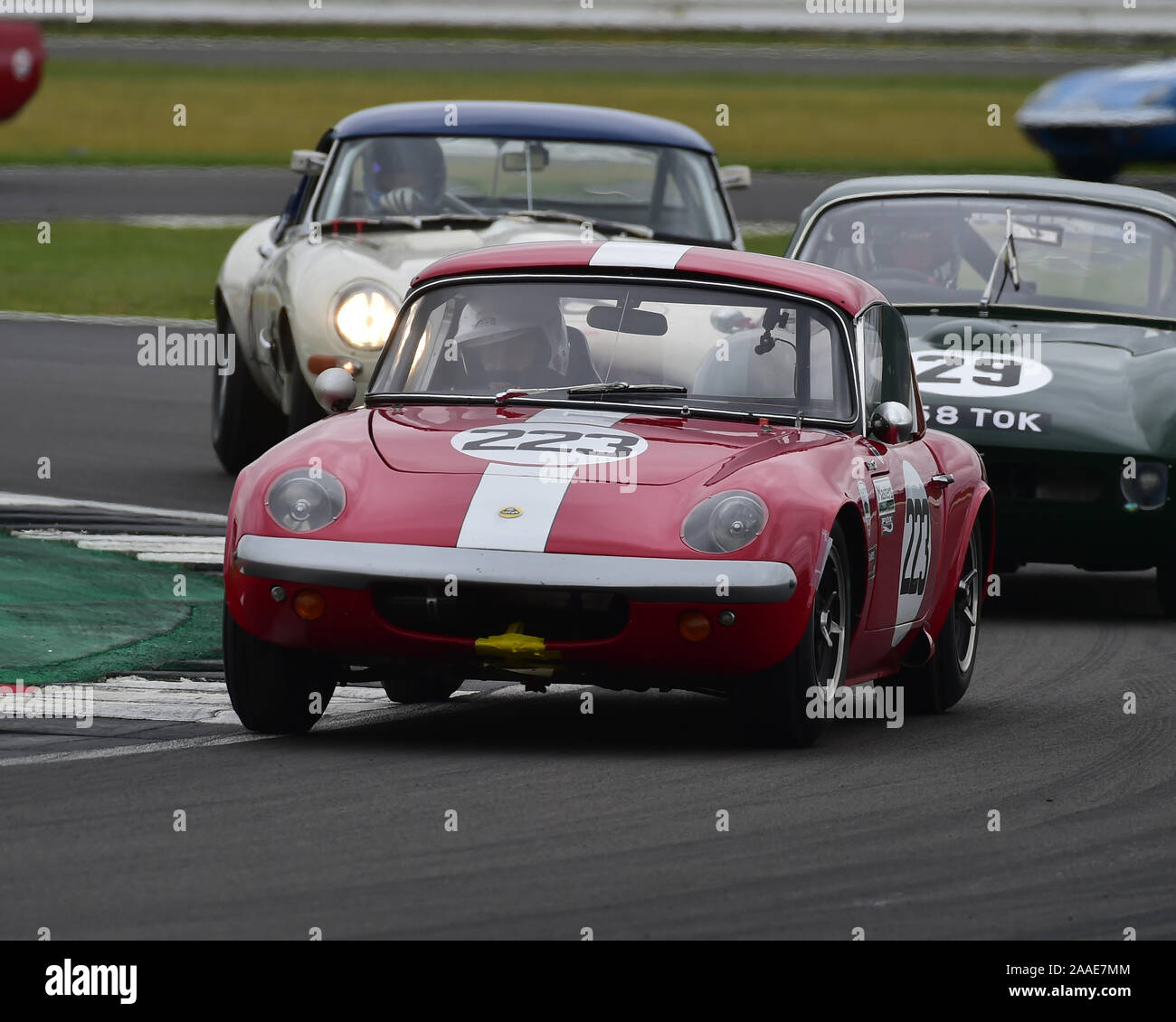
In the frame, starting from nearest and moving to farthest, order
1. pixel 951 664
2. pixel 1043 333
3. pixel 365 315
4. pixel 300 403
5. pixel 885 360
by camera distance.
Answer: pixel 885 360, pixel 951 664, pixel 1043 333, pixel 365 315, pixel 300 403

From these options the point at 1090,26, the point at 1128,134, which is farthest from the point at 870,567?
the point at 1090,26

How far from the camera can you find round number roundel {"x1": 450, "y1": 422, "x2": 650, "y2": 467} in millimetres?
6996

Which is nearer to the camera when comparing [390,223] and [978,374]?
[978,374]

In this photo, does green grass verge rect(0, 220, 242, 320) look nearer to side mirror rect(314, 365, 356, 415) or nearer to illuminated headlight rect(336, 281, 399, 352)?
illuminated headlight rect(336, 281, 399, 352)

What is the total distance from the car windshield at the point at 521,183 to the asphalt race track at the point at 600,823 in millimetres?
4579

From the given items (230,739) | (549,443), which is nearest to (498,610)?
(549,443)

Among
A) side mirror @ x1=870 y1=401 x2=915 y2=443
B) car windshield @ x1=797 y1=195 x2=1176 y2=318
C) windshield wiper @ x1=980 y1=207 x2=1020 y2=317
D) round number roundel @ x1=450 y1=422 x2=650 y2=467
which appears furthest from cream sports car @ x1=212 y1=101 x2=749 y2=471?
round number roundel @ x1=450 y1=422 x2=650 y2=467

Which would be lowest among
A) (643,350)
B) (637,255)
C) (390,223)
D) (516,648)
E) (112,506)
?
(112,506)

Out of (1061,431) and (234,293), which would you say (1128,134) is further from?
(1061,431)

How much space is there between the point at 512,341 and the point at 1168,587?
11.7 feet

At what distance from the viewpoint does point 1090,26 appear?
40.1 metres

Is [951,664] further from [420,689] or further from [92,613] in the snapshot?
[92,613]

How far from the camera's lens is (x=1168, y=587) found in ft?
33.9
